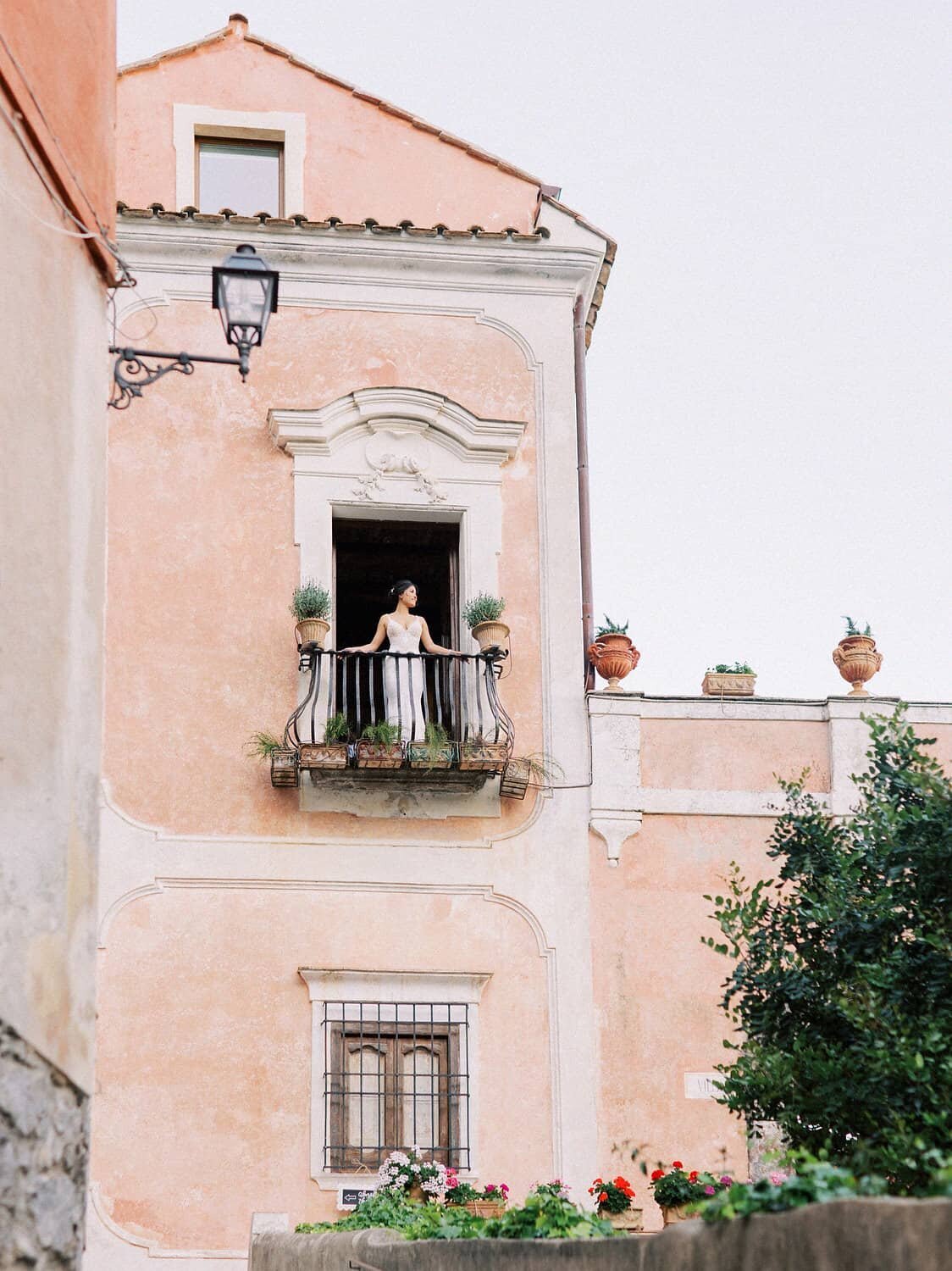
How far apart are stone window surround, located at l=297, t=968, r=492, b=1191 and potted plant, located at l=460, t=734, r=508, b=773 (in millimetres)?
1375

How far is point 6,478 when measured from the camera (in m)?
6.96

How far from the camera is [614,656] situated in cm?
1418

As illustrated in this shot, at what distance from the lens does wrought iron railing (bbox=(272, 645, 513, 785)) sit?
524 inches

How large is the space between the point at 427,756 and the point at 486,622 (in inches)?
46.4

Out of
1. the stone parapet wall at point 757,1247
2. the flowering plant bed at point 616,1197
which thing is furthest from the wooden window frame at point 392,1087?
the stone parapet wall at point 757,1247

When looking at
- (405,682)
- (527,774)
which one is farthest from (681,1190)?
(405,682)

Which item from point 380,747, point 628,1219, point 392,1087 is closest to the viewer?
point 628,1219

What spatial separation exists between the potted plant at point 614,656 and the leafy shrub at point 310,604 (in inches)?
77.9

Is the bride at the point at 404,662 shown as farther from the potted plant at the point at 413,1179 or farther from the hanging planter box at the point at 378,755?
the potted plant at the point at 413,1179

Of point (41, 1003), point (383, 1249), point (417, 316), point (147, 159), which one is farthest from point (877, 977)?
point (147, 159)

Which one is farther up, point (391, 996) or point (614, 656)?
point (614, 656)

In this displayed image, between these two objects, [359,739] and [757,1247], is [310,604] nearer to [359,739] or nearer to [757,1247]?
[359,739]

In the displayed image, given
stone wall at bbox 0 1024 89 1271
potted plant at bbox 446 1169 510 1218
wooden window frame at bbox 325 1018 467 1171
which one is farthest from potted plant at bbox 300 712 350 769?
stone wall at bbox 0 1024 89 1271

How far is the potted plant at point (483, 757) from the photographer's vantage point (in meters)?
13.4
